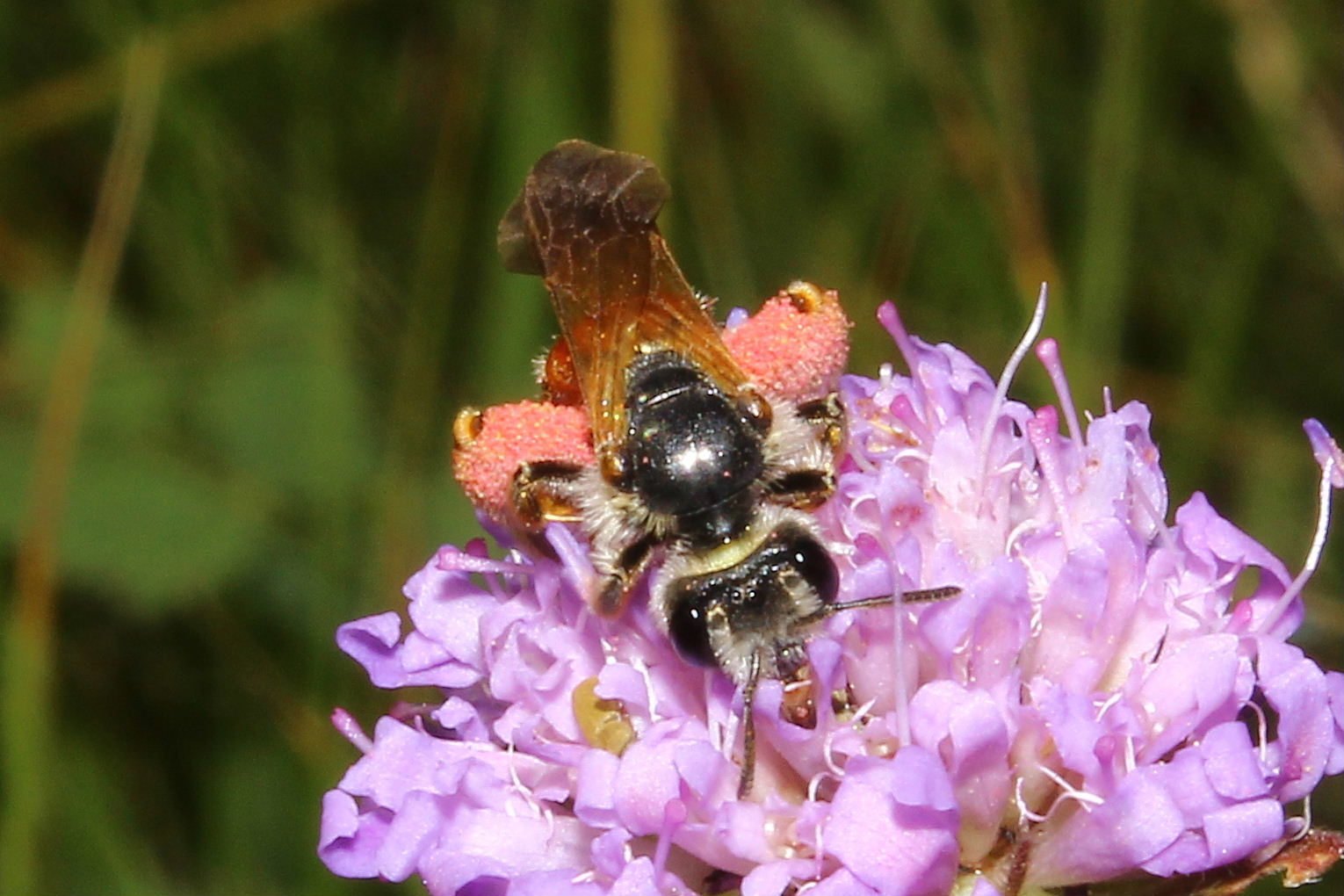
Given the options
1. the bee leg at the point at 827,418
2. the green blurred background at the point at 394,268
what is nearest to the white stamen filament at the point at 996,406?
the bee leg at the point at 827,418

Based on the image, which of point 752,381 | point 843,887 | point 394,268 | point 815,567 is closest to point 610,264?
point 752,381

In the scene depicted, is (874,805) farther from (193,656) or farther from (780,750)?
(193,656)

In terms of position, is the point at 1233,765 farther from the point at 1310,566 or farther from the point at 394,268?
the point at 394,268

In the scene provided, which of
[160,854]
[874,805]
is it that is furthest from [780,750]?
[160,854]

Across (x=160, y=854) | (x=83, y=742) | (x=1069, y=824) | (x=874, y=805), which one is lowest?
(x=1069, y=824)

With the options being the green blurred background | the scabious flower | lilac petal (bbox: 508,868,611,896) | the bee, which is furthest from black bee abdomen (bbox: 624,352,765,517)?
the green blurred background

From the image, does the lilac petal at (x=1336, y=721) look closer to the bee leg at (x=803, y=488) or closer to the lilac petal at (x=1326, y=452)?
the lilac petal at (x=1326, y=452)

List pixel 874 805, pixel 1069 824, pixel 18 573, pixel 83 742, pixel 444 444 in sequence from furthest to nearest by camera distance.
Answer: pixel 444 444 → pixel 83 742 → pixel 18 573 → pixel 1069 824 → pixel 874 805
